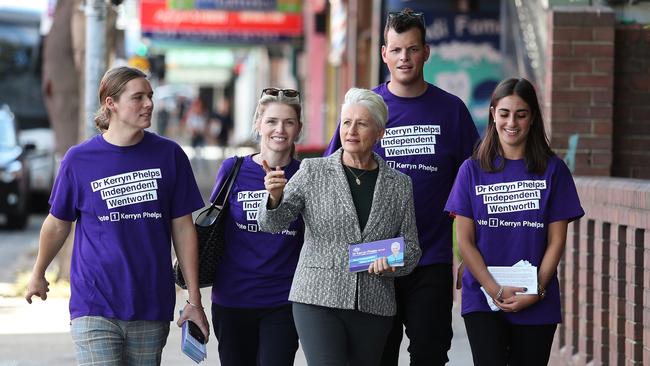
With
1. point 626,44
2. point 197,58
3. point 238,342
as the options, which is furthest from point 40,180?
point 197,58

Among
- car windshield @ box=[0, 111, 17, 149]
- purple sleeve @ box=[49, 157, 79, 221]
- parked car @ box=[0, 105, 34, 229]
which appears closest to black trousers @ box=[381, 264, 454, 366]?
purple sleeve @ box=[49, 157, 79, 221]

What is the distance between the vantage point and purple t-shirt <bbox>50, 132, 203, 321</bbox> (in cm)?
570

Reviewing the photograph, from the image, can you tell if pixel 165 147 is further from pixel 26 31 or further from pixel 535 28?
pixel 26 31

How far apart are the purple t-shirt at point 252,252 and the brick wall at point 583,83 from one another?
3962 millimetres

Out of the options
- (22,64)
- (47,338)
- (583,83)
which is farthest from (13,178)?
(583,83)

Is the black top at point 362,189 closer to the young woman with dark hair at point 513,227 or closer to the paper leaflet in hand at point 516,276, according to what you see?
the young woman with dark hair at point 513,227

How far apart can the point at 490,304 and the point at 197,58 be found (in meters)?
55.5

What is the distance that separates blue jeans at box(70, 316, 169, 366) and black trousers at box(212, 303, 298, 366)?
451mm

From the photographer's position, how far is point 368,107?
5.61 metres

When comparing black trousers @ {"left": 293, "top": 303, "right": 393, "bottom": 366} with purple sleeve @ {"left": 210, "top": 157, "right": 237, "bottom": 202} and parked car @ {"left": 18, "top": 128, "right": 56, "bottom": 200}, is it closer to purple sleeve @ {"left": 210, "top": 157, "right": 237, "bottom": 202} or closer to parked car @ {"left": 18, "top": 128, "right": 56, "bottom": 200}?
purple sleeve @ {"left": 210, "top": 157, "right": 237, "bottom": 202}

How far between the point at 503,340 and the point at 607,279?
2.55 meters

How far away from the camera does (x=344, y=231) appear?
562cm

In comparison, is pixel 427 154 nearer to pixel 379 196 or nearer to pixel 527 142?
pixel 527 142

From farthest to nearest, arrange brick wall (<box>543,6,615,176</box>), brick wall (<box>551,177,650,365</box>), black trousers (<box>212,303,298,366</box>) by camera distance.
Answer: brick wall (<box>543,6,615,176</box>) < brick wall (<box>551,177,650,365</box>) < black trousers (<box>212,303,298,366</box>)
